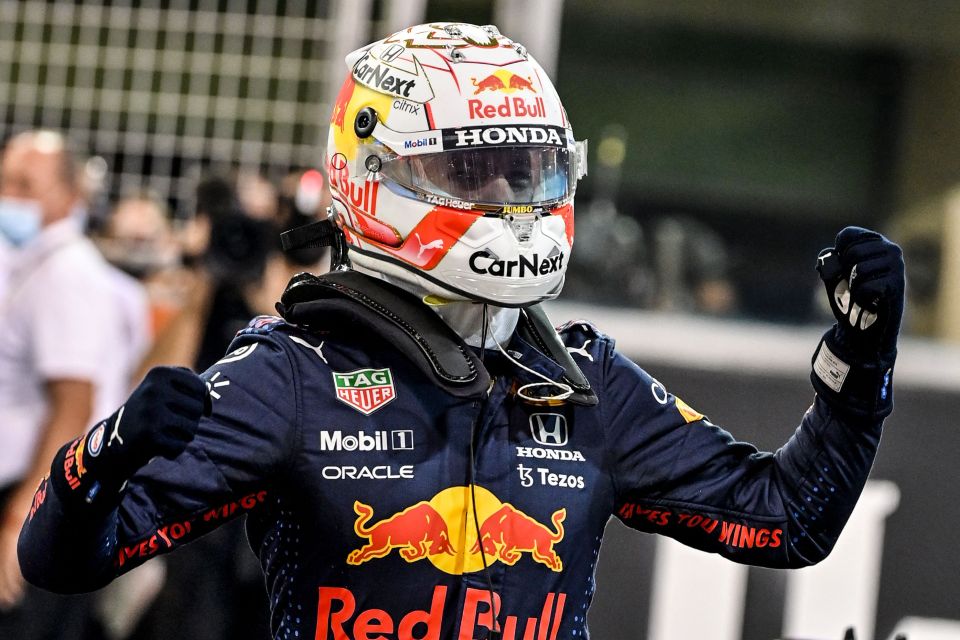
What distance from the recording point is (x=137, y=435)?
1900mm

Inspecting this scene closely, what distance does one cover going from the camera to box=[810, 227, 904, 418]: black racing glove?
7.13ft

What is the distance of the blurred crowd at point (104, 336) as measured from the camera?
475cm

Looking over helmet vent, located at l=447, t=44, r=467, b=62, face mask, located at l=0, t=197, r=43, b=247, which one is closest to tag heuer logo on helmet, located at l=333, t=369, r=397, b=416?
helmet vent, located at l=447, t=44, r=467, b=62

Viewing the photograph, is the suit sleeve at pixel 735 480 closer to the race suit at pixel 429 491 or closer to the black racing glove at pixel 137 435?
the race suit at pixel 429 491

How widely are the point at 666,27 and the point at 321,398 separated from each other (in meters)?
7.73

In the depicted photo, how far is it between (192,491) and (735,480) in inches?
33.1

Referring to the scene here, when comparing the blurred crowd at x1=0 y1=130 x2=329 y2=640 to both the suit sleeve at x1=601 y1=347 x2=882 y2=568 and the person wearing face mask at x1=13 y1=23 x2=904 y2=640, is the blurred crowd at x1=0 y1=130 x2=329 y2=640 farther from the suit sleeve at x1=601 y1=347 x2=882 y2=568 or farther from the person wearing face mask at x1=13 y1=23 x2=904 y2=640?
the suit sleeve at x1=601 y1=347 x2=882 y2=568

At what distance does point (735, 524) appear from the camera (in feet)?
7.70

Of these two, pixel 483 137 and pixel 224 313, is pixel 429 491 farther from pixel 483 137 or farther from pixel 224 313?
pixel 224 313

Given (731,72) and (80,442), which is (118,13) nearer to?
(80,442)

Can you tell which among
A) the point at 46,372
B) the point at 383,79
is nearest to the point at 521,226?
the point at 383,79

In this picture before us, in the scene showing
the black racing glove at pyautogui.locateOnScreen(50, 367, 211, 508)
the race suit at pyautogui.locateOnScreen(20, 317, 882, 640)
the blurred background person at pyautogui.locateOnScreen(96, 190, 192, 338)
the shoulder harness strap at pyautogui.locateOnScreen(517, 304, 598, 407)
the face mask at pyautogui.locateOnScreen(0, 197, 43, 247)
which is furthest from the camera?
the blurred background person at pyautogui.locateOnScreen(96, 190, 192, 338)

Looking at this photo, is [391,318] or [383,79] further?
[383,79]

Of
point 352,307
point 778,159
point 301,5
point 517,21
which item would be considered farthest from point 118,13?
point 778,159
